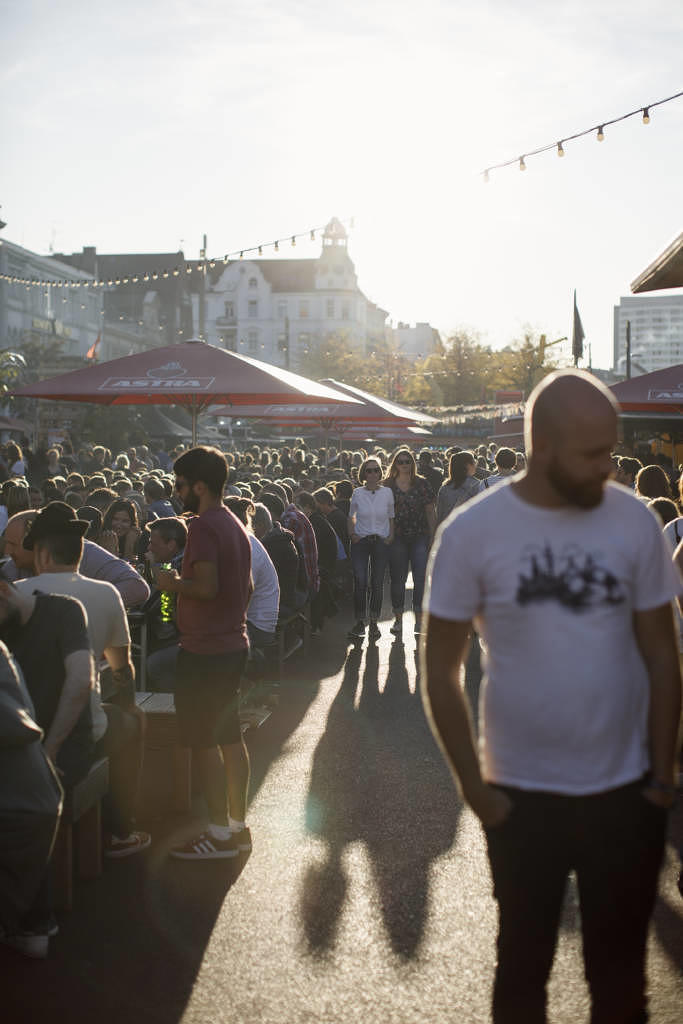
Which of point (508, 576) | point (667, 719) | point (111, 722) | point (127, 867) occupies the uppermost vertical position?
point (508, 576)

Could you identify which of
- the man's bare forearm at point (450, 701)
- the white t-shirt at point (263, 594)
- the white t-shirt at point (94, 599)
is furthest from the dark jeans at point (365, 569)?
the man's bare forearm at point (450, 701)

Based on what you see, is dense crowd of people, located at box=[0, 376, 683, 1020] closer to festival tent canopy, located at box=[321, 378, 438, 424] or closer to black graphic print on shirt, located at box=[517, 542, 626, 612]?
black graphic print on shirt, located at box=[517, 542, 626, 612]

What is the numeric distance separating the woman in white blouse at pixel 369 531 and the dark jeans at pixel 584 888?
9.24m

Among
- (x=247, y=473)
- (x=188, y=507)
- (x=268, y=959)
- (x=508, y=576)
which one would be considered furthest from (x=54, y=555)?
(x=247, y=473)

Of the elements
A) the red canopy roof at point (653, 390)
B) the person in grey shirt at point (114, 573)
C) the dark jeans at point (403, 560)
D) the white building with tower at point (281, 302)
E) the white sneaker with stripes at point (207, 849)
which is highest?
the white building with tower at point (281, 302)

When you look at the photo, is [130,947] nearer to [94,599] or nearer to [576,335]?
[94,599]

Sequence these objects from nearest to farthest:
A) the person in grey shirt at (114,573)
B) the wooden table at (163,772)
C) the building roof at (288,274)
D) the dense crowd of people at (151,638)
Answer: the dense crowd of people at (151,638), the wooden table at (163,772), the person in grey shirt at (114,573), the building roof at (288,274)

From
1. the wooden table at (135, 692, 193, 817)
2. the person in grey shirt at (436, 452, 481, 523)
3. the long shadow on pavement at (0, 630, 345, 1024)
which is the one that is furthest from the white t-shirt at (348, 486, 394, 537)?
the long shadow on pavement at (0, 630, 345, 1024)

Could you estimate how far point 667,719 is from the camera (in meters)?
2.78

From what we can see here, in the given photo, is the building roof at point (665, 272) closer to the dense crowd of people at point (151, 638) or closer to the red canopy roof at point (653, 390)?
the dense crowd of people at point (151, 638)

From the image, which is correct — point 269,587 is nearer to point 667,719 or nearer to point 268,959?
point 268,959

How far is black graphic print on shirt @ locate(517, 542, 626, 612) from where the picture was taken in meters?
2.69

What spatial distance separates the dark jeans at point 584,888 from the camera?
272cm

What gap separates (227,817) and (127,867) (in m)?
0.50
